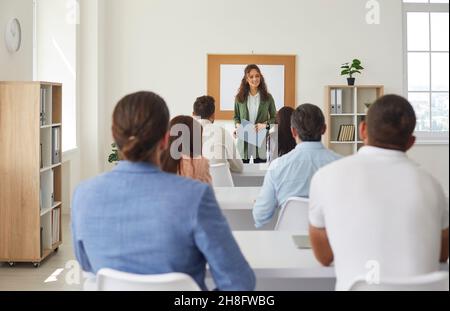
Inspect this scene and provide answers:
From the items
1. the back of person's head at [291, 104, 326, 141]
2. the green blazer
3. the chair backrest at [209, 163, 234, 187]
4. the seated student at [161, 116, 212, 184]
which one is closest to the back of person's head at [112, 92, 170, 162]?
the seated student at [161, 116, 212, 184]

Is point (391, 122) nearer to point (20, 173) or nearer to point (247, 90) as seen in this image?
point (20, 173)

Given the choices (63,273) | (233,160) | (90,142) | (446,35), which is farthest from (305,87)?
(446,35)

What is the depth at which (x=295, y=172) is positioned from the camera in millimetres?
3023

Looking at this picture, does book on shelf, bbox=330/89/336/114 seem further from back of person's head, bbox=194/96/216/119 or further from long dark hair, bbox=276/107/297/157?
long dark hair, bbox=276/107/297/157

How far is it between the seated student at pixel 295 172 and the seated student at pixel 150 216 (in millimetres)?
1309

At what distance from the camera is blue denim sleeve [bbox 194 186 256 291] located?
159 centimetres

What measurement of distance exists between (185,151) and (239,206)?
489 millimetres

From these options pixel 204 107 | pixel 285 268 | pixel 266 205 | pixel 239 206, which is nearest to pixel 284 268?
pixel 285 268

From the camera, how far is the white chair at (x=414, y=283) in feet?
4.98

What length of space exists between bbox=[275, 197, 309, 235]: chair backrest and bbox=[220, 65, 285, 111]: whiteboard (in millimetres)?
5350

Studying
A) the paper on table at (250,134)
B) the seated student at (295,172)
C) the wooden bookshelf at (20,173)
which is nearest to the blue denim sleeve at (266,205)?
the seated student at (295,172)

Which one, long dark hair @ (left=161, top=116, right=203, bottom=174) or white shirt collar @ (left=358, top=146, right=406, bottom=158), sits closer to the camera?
white shirt collar @ (left=358, top=146, right=406, bottom=158)

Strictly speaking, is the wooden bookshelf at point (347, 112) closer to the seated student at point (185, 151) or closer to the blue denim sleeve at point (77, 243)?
the seated student at point (185, 151)
